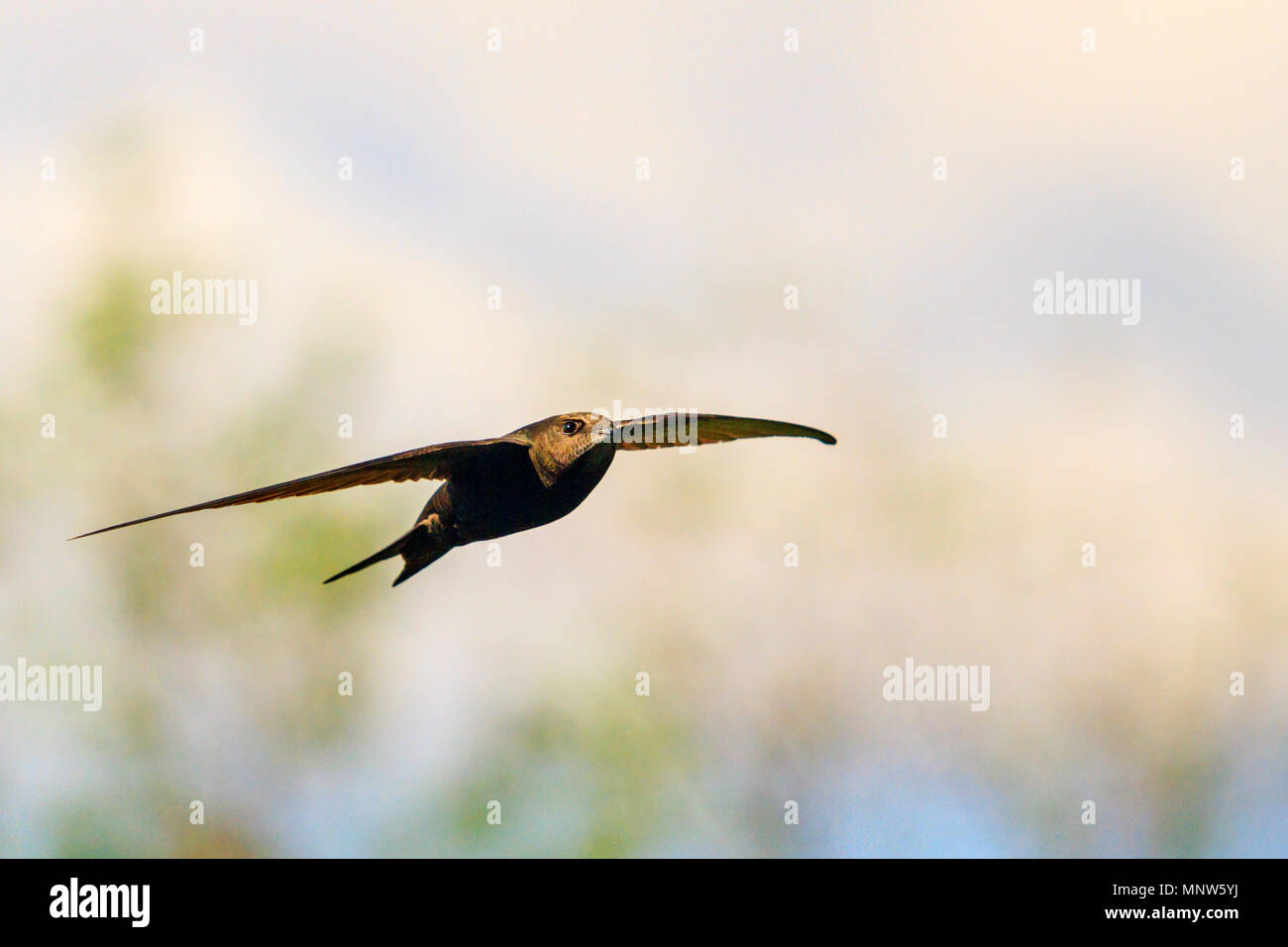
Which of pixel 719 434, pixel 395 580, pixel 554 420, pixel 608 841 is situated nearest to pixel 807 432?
pixel 719 434

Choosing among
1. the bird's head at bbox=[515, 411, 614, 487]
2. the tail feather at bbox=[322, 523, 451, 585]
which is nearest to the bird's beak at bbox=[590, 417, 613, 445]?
the bird's head at bbox=[515, 411, 614, 487]

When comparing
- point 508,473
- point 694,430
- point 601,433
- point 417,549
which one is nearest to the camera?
point 601,433

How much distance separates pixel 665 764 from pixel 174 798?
899 centimetres

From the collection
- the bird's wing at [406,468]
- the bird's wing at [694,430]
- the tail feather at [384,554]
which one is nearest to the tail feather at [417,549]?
the tail feather at [384,554]

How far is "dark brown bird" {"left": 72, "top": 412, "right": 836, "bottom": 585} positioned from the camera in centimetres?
772

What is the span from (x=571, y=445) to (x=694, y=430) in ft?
3.56

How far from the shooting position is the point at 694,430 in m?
8.52

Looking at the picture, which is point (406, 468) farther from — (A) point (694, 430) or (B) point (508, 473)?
(A) point (694, 430)

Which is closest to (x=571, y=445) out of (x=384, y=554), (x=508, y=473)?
(x=508, y=473)

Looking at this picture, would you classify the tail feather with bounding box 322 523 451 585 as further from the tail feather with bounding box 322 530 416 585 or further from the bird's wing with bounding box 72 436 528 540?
the bird's wing with bounding box 72 436 528 540

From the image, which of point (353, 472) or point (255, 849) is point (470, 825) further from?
point (353, 472)

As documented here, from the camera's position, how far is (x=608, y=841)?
928 inches

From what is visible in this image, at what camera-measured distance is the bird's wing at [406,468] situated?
747 centimetres

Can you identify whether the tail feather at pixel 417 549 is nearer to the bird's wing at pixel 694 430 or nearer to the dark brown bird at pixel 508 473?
the dark brown bird at pixel 508 473
